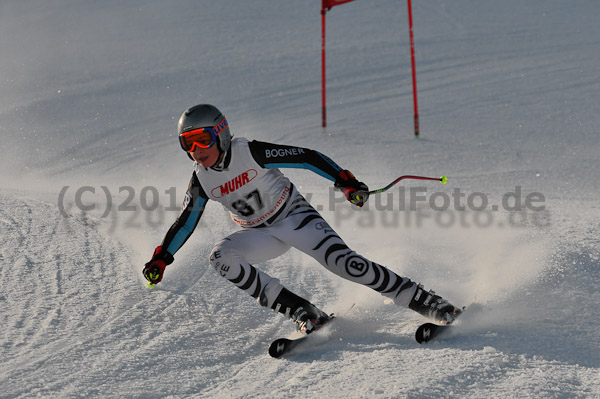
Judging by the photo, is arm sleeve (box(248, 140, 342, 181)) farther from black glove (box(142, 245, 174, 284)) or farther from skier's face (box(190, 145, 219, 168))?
black glove (box(142, 245, 174, 284))

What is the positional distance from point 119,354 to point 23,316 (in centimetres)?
98

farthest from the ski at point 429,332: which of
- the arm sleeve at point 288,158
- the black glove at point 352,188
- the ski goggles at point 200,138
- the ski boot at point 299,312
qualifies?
the ski goggles at point 200,138

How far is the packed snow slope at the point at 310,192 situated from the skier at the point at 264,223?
262mm

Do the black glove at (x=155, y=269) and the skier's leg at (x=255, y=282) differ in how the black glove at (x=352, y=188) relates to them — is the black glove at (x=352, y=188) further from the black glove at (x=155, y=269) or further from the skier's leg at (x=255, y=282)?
the black glove at (x=155, y=269)

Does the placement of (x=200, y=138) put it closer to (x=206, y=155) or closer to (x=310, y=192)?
(x=206, y=155)

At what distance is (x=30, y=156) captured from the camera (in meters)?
12.0

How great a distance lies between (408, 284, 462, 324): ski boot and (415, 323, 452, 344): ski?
0.21 meters

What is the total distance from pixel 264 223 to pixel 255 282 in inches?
18.8

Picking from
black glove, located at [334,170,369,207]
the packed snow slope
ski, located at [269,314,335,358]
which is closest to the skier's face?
black glove, located at [334,170,369,207]

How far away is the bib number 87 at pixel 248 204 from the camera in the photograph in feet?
14.6

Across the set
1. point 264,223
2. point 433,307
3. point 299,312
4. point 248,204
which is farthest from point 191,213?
point 433,307

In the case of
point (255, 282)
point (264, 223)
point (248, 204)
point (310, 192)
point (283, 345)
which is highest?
point (310, 192)

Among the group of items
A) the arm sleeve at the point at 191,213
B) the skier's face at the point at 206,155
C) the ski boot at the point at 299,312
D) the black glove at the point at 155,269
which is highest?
the skier's face at the point at 206,155

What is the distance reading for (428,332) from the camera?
3.80 m
